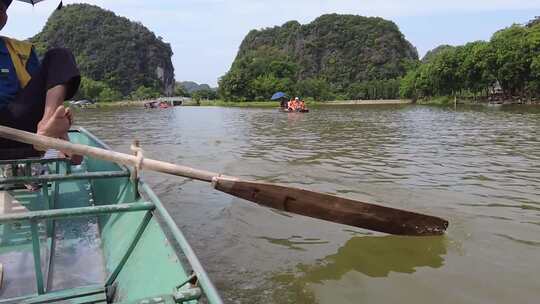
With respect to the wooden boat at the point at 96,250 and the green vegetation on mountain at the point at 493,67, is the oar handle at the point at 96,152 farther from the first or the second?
the green vegetation on mountain at the point at 493,67

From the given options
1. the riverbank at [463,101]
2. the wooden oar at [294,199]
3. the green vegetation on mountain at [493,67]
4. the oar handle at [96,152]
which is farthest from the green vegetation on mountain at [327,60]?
the oar handle at [96,152]

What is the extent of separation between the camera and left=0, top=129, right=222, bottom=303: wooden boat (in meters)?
2.06

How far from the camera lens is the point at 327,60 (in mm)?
122062

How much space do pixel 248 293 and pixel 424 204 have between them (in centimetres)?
321

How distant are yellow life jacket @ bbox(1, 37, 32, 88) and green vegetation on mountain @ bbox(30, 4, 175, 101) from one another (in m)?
105

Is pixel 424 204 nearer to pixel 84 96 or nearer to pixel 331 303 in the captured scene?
pixel 331 303

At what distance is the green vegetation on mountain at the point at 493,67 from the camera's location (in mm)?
45781

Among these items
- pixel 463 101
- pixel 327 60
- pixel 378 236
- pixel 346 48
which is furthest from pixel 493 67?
pixel 346 48

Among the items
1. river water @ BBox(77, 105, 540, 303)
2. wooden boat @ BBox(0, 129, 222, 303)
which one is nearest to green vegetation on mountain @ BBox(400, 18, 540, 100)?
river water @ BBox(77, 105, 540, 303)

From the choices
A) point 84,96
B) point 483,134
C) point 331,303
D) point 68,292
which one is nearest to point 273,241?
point 331,303

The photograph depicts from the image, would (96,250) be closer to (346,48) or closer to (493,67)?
(493,67)

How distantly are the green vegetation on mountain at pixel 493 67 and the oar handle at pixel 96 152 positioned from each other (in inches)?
1893

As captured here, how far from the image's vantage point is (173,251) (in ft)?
7.09

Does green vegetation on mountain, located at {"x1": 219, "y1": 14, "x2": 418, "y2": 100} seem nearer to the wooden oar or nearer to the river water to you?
the river water
